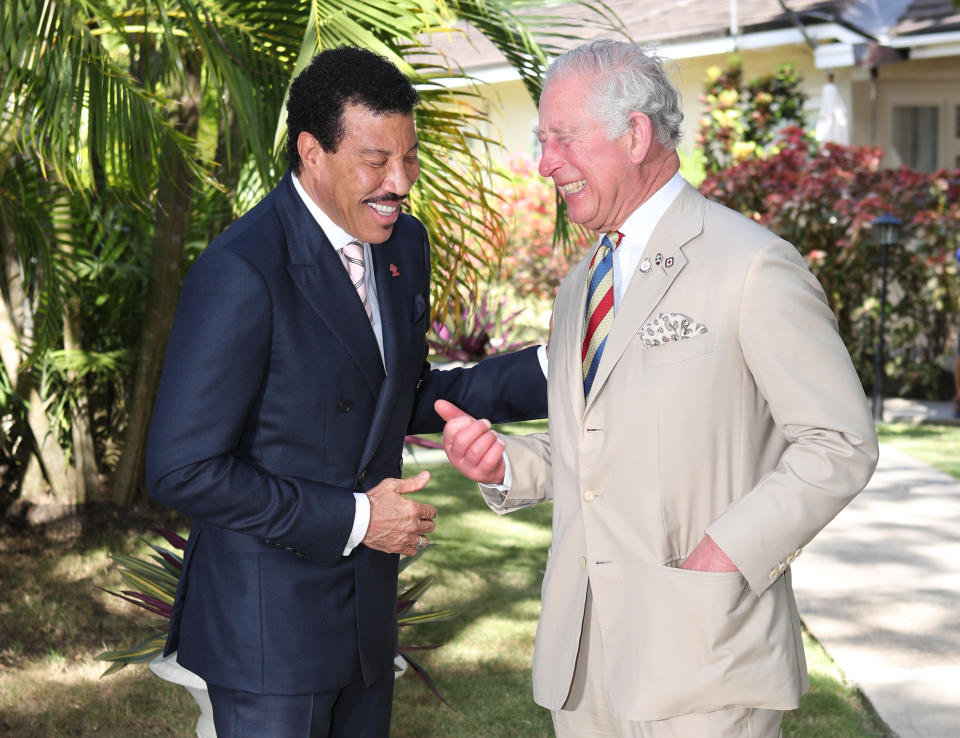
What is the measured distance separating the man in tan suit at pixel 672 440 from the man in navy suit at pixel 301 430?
1.29 feet

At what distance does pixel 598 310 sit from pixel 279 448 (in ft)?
2.57

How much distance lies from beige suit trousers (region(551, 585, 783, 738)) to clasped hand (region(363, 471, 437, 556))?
41cm

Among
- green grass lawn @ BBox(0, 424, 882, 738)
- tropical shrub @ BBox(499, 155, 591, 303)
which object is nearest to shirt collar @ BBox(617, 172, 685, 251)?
green grass lawn @ BBox(0, 424, 882, 738)

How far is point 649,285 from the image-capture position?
8.16 feet

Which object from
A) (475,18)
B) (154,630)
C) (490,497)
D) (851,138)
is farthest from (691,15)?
(490,497)

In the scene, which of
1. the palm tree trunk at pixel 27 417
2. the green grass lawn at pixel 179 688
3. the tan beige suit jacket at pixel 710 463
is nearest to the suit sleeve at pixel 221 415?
the tan beige suit jacket at pixel 710 463

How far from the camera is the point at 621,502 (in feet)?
8.18

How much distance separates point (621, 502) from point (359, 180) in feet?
3.01

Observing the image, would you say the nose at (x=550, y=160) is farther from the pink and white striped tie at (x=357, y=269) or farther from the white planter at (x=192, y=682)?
the white planter at (x=192, y=682)

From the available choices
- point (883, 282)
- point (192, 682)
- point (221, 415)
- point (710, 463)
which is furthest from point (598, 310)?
point (883, 282)

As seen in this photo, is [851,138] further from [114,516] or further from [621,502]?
[621,502]

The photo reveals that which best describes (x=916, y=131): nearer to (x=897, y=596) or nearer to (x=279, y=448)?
(x=897, y=596)

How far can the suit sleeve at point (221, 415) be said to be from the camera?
2.40 meters

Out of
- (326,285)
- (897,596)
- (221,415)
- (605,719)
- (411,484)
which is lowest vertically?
(897,596)
